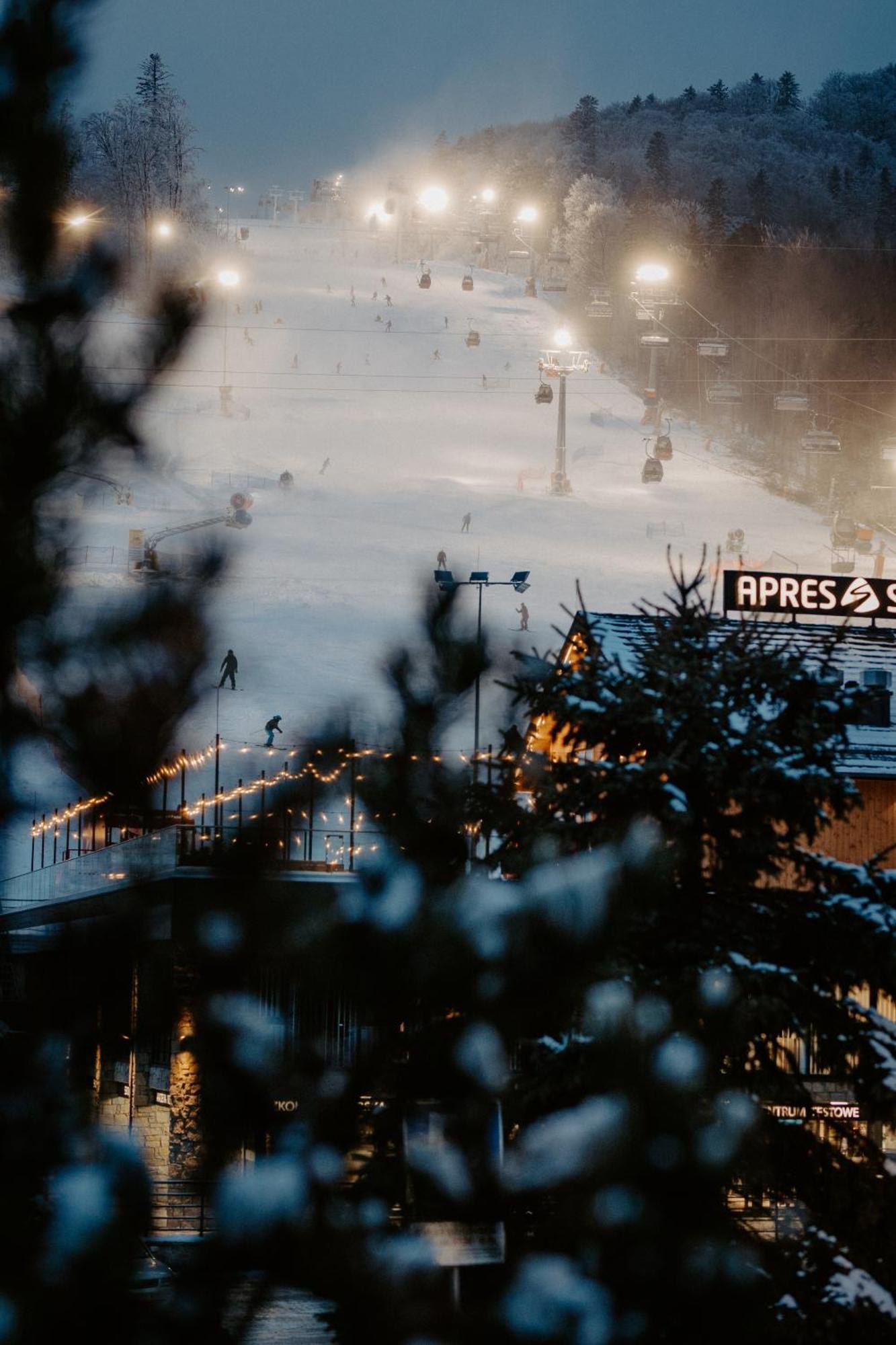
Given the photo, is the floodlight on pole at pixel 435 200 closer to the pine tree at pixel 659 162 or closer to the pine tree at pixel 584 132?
the pine tree at pixel 659 162

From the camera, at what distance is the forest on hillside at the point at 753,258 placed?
6150 centimetres

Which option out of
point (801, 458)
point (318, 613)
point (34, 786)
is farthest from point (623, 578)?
point (34, 786)

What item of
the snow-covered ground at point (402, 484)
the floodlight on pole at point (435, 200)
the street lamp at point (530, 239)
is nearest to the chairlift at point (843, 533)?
the snow-covered ground at point (402, 484)

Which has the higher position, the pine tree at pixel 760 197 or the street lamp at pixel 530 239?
the pine tree at pixel 760 197

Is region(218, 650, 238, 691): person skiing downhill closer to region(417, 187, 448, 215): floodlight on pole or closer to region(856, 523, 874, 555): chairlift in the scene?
region(856, 523, 874, 555): chairlift

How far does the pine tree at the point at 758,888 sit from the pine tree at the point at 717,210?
77.0m

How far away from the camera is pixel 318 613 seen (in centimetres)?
3269

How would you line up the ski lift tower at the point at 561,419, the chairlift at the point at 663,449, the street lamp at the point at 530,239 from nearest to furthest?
the ski lift tower at the point at 561,419 → the chairlift at the point at 663,449 → the street lamp at the point at 530,239

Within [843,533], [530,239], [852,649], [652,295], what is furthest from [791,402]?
[530,239]

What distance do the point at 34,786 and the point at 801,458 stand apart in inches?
2465

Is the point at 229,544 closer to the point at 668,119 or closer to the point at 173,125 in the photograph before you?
the point at 173,125

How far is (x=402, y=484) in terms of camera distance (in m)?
47.2

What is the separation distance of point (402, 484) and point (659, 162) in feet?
200

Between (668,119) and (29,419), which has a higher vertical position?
(668,119)
